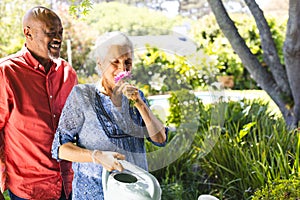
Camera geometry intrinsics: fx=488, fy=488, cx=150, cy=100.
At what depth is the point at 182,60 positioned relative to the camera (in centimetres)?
179

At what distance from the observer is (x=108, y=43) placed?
1513 millimetres

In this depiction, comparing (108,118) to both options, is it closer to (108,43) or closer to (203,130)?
(108,43)

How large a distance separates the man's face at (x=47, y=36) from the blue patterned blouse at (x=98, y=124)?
1.13 ft

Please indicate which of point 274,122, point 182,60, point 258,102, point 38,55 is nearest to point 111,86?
point 182,60

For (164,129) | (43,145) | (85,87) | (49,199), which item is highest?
(85,87)

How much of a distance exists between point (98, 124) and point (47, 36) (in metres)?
0.48

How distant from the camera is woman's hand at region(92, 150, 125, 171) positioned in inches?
56.0

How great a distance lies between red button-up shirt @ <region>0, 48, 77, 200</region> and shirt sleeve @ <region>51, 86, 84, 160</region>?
33 centimetres

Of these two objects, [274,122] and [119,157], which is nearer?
[119,157]

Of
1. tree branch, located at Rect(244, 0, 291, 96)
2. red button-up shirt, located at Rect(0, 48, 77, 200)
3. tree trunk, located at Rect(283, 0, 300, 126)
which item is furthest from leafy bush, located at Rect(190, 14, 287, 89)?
red button-up shirt, located at Rect(0, 48, 77, 200)

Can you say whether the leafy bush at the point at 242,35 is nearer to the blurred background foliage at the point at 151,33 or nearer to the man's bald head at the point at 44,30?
the blurred background foliage at the point at 151,33

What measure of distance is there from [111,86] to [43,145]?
51 cm

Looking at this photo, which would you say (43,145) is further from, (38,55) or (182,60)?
(182,60)

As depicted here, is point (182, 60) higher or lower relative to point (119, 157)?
higher
